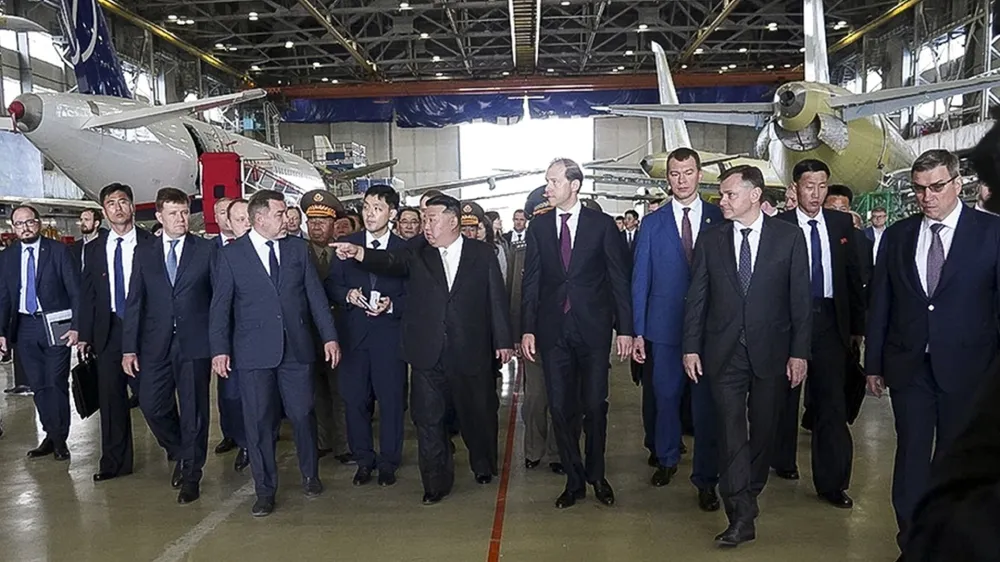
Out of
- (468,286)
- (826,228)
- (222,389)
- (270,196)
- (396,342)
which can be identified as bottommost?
(222,389)

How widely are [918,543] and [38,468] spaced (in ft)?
16.0

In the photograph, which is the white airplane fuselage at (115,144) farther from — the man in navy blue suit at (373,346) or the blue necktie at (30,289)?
the man in navy blue suit at (373,346)

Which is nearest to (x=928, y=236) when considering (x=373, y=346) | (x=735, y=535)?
(x=735, y=535)

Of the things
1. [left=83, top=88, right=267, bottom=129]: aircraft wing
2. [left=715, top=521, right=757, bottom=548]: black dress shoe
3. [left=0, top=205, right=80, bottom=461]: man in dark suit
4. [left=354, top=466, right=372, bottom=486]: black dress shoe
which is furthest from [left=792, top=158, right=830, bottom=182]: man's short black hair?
[left=83, top=88, right=267, bottom=129]: aircraft wing

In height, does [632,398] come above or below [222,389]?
below

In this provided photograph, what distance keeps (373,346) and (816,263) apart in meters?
2.28

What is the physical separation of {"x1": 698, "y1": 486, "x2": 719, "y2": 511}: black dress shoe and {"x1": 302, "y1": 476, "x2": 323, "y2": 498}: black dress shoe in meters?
1.91

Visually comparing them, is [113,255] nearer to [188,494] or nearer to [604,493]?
[188,494]

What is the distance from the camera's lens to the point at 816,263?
138 inches

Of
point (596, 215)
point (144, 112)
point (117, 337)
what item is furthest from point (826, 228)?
point (144, 112)

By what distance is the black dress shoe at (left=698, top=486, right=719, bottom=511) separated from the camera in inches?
134

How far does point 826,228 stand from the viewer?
3537 mm

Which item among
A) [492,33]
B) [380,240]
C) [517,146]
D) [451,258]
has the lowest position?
[451,258]

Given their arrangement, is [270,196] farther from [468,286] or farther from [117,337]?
[117,337]
